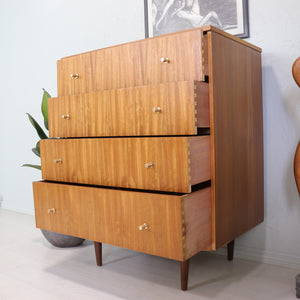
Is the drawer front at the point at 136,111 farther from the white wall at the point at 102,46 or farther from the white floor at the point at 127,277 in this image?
the white floor at the point at 127,277

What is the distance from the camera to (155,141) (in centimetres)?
110

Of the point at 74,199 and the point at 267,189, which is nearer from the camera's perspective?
the point at 74,199

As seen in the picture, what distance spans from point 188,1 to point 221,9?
176 millimetres

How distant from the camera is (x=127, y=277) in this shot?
4.53 feet

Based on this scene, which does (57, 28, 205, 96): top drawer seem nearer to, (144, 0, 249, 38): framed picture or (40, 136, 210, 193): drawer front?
(40, 136, 210, 193): drawer front

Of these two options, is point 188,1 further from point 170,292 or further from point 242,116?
point 170,292

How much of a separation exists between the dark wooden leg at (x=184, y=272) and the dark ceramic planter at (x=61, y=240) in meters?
0.72

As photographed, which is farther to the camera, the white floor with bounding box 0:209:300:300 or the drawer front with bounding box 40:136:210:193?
the white floor with bounding box 0:209:300:300

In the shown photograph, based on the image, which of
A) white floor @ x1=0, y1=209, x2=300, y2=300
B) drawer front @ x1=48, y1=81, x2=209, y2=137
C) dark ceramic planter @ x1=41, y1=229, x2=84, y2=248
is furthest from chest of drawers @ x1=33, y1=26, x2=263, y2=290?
dark ceramic planter @ x1=41, y1=229, x2=84, y2=248

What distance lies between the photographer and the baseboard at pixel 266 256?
139cm

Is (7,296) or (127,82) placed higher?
(127,82)

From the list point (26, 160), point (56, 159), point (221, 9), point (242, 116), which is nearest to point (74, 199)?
point (56, 159)

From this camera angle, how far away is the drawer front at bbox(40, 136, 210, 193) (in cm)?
106

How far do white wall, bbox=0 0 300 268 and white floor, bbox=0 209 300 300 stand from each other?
15cm
